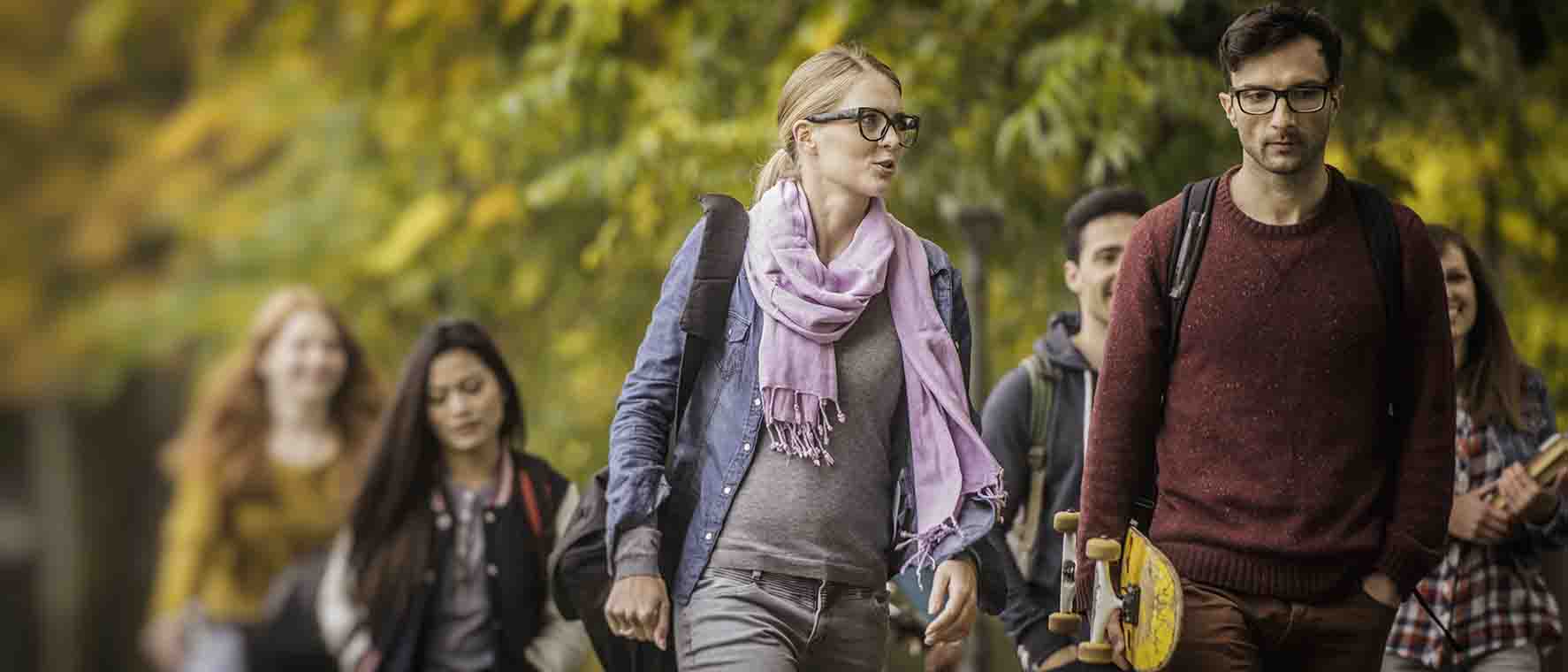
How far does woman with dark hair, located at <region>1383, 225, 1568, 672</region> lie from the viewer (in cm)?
598

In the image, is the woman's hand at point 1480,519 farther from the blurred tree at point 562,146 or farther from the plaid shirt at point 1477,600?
the blurred tree at point 562,146

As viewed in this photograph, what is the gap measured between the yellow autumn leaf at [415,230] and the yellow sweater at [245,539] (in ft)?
13.4

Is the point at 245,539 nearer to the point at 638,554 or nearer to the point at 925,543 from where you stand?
the point at 638,554

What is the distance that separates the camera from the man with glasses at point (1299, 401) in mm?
4355

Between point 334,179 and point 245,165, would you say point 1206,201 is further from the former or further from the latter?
point 245,165

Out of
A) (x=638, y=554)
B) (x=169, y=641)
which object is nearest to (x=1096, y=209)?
(x=638, y=554)

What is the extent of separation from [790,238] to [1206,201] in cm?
91

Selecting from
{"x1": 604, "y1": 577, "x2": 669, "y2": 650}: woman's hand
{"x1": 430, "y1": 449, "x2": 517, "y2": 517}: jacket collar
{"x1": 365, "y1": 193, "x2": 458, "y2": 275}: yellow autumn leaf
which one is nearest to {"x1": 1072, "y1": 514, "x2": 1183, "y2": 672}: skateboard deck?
{"x1": 604, "y1": 577, "x2": 669, "y2": 650}: woman's hand

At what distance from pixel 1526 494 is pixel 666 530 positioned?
2678 mm

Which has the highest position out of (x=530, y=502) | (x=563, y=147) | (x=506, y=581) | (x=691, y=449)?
(x=563, y=147)

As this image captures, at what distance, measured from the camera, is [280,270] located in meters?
15.5

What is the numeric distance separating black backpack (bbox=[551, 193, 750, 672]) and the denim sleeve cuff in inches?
5.9

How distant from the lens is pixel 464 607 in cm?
644

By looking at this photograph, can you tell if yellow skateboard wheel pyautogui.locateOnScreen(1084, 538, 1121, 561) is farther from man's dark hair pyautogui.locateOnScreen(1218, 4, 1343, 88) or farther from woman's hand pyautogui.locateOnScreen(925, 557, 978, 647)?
man's dark hair pyautogui.locateOnScreen(1218, 4, 1343, 88)
